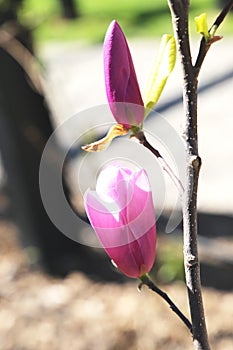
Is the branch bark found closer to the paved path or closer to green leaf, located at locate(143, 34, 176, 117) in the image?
green leaf, located at locate(143, 34, 176, 117)

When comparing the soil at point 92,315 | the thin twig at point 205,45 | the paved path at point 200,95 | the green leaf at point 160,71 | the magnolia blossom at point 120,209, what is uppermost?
the thin twig at point 205,45

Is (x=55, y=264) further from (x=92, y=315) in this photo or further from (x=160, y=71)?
(x=160, y=71)

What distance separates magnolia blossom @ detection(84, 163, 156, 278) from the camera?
0.71 m

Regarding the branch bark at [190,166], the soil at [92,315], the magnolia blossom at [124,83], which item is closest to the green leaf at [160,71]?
the magnolia blossom at [124,83]

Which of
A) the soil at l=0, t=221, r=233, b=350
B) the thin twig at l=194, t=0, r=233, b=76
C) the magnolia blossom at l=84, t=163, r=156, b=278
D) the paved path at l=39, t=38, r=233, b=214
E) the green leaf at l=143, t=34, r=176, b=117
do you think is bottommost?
the paved path at l=39, t=38, r=233, b=214

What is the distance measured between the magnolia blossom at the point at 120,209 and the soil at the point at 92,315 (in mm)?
1835

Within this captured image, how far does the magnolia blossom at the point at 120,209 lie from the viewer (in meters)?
0.71

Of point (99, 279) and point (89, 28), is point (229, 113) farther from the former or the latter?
point (89, 28)

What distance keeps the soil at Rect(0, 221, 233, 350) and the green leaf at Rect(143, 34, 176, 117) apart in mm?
1824

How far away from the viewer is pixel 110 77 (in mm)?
717

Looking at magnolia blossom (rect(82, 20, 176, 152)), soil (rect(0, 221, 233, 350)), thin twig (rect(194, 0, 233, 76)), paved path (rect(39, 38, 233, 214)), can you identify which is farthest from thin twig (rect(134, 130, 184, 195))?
paved path (rect(39, 38, 233, 214))

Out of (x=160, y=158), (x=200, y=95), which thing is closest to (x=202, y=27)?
(x=160, y=158)

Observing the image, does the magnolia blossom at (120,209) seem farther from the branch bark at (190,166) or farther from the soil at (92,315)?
the soil at (92,315)

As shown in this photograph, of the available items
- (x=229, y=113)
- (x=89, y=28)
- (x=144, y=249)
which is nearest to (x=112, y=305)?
(x=144, y=249)
